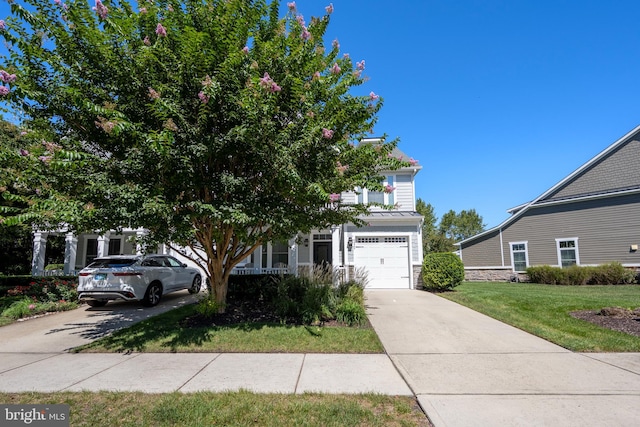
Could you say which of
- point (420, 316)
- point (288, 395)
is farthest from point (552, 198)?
point (288, 395)

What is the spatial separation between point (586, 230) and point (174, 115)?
66.4 ft

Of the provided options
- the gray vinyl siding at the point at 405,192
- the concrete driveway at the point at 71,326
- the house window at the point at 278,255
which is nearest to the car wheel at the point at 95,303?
the concrete driveway at the point at 71,326

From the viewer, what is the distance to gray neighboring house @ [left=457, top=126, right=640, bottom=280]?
52.7 ft

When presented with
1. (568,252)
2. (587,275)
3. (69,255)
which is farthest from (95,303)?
(568,252)

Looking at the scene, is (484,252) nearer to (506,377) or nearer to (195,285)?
(195,285)

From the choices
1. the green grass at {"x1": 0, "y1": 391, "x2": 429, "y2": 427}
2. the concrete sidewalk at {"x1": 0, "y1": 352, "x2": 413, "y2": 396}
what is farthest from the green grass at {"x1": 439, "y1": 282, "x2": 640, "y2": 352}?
the green grass at {"x1": 0, "y1": 391, "x2": 429, "y2": 427}

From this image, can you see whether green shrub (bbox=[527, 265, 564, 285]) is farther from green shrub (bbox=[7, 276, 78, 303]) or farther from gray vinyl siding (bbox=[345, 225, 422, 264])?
green shrub (bbox=[7, 276, 78, 303])

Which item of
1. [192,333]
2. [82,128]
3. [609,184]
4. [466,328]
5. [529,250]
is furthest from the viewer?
[529,250]

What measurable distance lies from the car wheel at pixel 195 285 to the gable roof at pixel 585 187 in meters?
17.1

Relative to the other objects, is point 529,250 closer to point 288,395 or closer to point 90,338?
point 288,395

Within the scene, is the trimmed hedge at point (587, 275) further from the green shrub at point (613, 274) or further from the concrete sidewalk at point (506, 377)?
the concrete sidewalk at point (506, 377)

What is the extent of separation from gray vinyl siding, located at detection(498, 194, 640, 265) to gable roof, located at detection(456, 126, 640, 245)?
345mm

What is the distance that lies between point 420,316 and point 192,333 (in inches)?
210

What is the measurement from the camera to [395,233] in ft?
46.0
